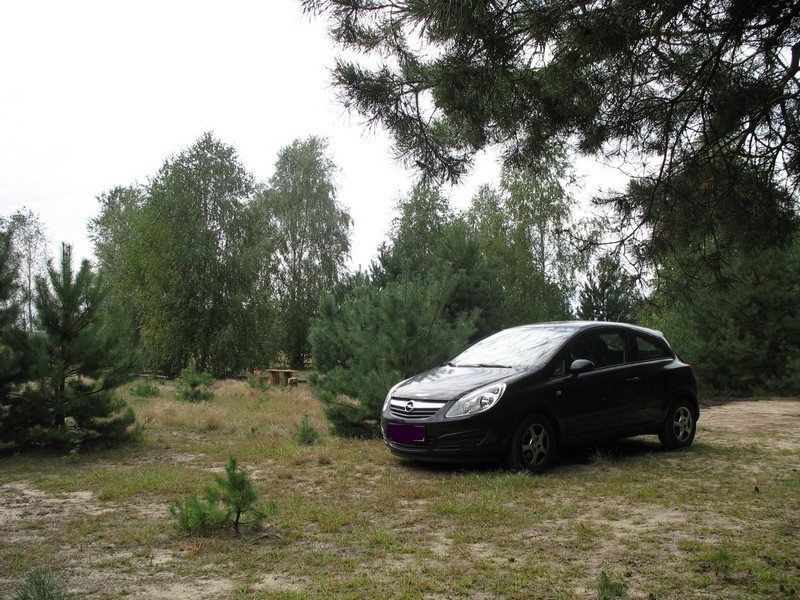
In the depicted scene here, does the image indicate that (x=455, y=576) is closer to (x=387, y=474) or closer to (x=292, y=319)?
(x=387, y=474)

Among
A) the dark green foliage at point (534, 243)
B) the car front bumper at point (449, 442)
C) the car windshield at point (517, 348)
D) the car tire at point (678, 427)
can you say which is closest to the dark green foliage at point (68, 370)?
the car front bumper at point (449, 442)

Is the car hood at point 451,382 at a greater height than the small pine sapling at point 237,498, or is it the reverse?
the car hood at point 451,382

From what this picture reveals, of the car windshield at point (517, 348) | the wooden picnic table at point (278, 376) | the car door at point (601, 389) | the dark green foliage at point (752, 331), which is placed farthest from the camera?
the wooden picnic table at point (278, 376)

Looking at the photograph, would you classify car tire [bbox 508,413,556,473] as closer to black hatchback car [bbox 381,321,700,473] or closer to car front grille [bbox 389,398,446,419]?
black hatchback car [bbox 381,321,700,473]

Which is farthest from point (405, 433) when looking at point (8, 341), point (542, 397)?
point (8, 341)

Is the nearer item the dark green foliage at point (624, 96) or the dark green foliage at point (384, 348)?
the dark green foliage at point (624, 96)

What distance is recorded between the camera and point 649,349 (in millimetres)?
9008

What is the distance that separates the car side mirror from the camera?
25.8 ft

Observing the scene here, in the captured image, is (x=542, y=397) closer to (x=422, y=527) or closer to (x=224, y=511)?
(x=422, y=527)

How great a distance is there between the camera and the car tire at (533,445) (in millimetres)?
7367

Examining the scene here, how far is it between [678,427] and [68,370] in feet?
26.8

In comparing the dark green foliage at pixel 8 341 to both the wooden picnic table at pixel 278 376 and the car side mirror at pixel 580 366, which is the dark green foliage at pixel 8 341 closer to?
the car side mirror at pixel 580 366

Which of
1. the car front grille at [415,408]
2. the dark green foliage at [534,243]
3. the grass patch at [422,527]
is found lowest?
the grass patch at [422,527]

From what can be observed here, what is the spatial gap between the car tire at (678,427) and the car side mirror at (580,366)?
1539mm
